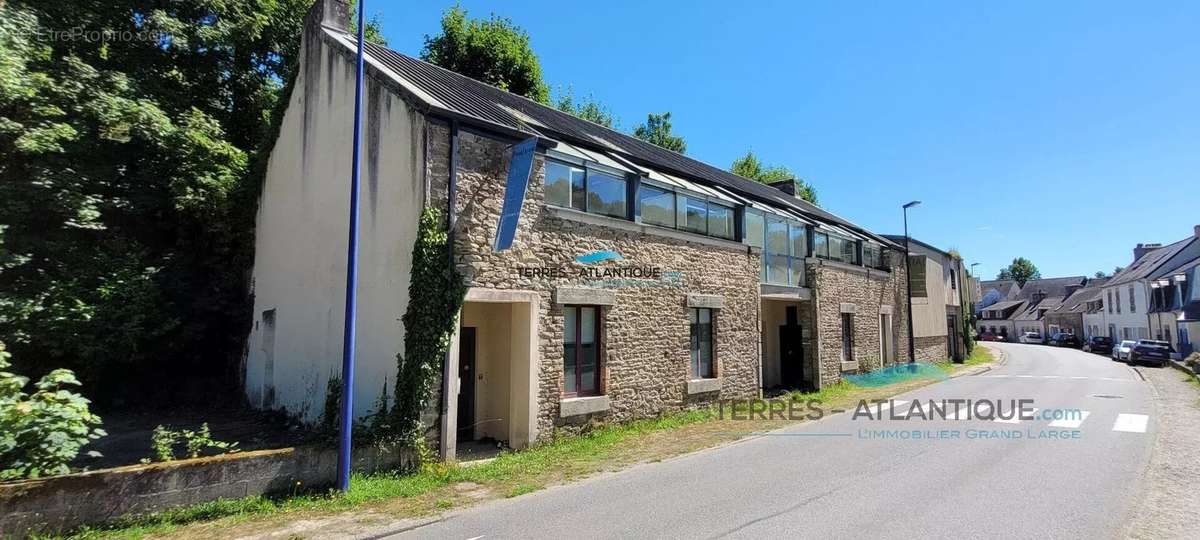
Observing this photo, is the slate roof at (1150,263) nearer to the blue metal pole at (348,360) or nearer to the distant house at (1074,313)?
the distant house at (1074,313)

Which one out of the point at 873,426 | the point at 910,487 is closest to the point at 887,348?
the point at 873,426

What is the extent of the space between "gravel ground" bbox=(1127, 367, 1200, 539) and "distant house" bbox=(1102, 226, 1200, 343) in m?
28.6

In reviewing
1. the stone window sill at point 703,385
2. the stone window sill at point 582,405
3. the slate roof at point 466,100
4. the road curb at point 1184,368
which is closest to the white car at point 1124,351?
the road curb at point 1184,368

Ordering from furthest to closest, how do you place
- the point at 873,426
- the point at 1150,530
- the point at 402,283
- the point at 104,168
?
the point at 104,168 < the point at 873,426 < the point at 402,283 < the point at 1150,530

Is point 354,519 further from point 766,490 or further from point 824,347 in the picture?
point 824,347

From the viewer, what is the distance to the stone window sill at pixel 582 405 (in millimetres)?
10578

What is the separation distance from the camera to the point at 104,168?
14.8 m

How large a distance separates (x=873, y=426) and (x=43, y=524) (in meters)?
13.0

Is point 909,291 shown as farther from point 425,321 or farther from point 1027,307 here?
point 1027,307

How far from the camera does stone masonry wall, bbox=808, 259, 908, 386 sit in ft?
61.0

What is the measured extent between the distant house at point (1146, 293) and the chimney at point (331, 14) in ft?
144

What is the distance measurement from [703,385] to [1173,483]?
26.1ft

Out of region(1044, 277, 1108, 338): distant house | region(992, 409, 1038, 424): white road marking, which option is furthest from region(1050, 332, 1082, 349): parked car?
region(992, 409, 1038, 424): white road marking

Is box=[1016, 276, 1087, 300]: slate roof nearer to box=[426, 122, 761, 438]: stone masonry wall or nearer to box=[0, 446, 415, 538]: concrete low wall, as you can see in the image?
box=[426, 122, 761, 438]: stone masonry wall
